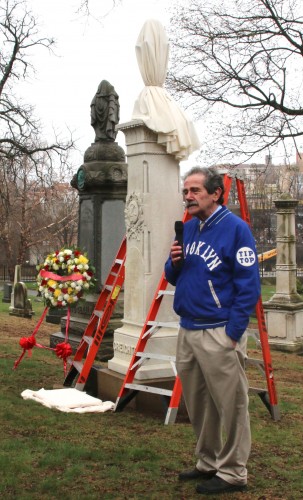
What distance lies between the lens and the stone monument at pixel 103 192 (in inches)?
448

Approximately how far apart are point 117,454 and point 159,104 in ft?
11.8

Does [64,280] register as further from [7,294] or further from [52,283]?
[7,294]

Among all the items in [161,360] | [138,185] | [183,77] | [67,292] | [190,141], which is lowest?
[161,360]

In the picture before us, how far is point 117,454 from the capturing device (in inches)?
197

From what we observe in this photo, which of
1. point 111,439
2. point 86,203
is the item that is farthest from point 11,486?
point 86,203

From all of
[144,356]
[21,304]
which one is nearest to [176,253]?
[144,356]

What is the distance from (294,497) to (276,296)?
32.2 feet

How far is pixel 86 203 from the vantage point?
11727mm

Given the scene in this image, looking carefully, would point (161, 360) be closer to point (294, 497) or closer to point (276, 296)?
point (294, 497)

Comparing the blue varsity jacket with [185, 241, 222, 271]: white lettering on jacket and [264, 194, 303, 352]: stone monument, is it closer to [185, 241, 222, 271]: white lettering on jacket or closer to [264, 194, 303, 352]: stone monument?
[185, 241, 222, 271]: white lettering on jacket

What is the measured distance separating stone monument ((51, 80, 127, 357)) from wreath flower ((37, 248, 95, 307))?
11.2ft

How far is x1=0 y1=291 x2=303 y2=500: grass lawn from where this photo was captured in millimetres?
4277

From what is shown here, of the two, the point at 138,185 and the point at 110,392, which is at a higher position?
the point at 138,185

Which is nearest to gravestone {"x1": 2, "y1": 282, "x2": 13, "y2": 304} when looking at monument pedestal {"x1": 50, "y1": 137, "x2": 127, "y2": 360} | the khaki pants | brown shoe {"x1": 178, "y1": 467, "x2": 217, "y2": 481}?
monument pedestal {"x1": 50, "y1": 137, "x2": 127, "y2": 360}
